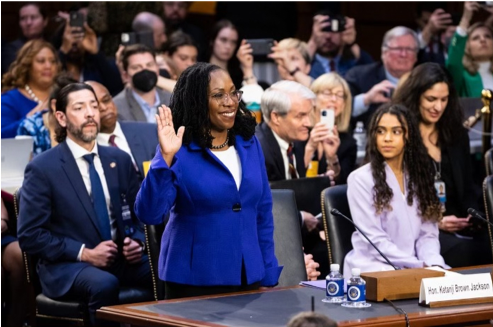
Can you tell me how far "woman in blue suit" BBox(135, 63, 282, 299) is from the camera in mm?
Result: 3979

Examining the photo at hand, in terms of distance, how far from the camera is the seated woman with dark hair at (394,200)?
509 cm

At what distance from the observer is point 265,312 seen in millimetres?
3539

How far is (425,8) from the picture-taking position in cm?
970

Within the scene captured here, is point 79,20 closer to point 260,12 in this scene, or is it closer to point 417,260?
point 260,12

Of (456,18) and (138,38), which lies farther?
(456,18)

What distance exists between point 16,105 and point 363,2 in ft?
16.3

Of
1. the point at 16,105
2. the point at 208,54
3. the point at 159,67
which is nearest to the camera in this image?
the point at 16,105

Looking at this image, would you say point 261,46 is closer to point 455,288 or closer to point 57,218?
point 57,218

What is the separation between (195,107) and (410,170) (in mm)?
1591

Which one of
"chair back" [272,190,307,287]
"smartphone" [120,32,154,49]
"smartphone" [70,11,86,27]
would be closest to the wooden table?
"chair back" [272,190,307,287]

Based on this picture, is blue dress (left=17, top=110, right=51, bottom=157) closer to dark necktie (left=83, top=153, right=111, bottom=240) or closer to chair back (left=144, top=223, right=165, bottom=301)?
dark necktie (left=83, top=153, right=111, bottom=240)

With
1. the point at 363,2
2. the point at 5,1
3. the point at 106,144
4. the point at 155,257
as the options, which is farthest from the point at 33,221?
the point at 363,2

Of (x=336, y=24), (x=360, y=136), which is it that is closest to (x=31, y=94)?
(x=360, y=136)

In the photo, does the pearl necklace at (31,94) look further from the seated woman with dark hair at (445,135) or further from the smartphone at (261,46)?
the seated woman with dark hair at (445,135)
